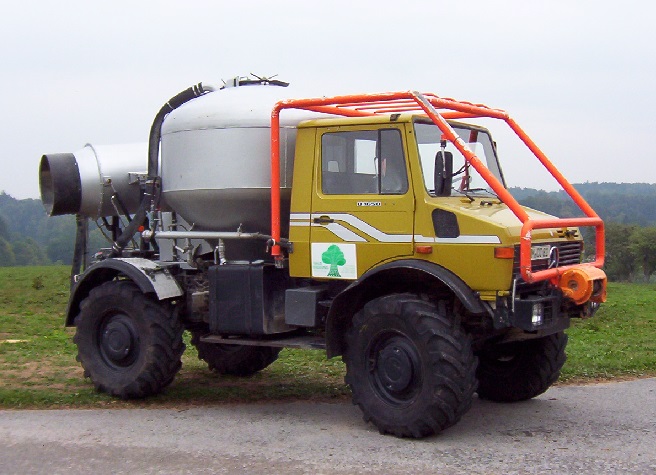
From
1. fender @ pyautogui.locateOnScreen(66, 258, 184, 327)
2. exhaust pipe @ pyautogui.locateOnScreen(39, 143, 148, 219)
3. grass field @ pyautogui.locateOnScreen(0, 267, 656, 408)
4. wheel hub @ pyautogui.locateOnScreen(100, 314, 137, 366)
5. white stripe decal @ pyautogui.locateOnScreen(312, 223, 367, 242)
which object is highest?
exhaust pipe @ pyautogui.locateOnScreen(39, 143, 148, 219)

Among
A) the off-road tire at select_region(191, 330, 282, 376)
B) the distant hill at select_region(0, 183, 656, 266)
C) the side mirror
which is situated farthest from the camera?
the distant hill at select_region(0, 183, 656, 266)

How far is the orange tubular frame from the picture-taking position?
7926 mm

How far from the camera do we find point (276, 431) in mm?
8461

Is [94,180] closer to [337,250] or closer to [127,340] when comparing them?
[127,340]

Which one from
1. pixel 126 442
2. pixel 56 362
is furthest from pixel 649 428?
pixel 56 362

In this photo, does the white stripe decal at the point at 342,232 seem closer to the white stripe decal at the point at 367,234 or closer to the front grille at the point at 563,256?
the white stripe decal at the point at 367,234

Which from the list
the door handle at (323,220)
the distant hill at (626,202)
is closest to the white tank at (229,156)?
the door handle at (323,220)

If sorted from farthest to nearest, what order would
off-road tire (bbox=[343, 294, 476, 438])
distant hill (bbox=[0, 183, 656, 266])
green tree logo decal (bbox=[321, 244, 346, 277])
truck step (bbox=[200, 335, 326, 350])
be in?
distant hill (bbox=[0, 183, 656, 266]), truck step (bbox=[200, 335, 326, 350]), green tree logo decal (bbox=[321, 244, 346, 277]), off-road tire (bbox=[343, 294, 476, 438])

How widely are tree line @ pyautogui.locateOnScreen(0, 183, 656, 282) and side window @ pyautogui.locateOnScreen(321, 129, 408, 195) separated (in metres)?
24.5

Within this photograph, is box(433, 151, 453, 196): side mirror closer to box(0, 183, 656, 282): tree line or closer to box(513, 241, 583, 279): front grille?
box(513, 241, 583, 279): front grille

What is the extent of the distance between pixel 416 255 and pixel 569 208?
2.24 meters

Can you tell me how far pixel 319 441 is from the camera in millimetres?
8023

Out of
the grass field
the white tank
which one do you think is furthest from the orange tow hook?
the grass field

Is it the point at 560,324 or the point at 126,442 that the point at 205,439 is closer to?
the point at 126,442
